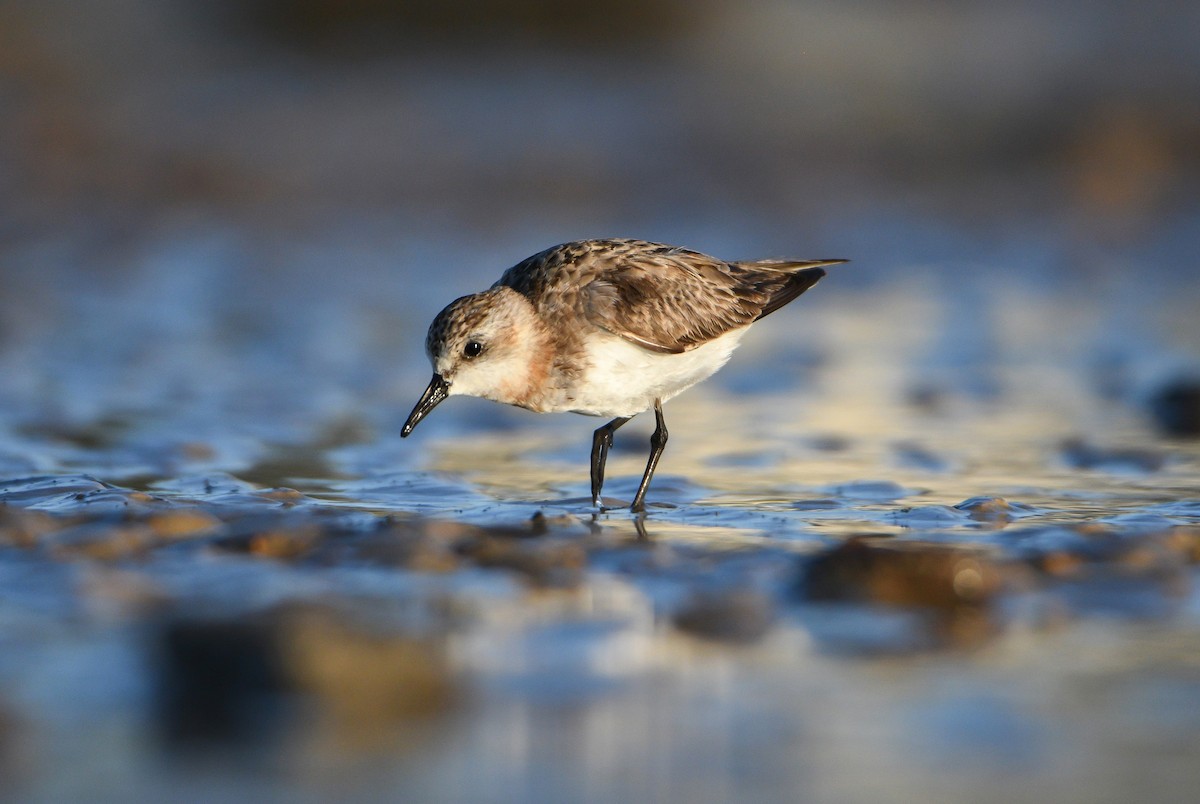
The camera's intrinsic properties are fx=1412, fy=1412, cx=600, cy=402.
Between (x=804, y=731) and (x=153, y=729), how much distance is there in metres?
1.64

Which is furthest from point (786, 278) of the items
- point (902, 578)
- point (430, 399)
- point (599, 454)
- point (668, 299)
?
point (902, 578)

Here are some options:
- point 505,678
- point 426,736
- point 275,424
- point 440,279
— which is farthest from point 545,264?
point 440,279

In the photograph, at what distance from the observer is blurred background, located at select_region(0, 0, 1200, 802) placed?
11.9 feet

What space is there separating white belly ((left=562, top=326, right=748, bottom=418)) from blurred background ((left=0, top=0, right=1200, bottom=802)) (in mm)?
448

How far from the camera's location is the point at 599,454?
6.70 metres

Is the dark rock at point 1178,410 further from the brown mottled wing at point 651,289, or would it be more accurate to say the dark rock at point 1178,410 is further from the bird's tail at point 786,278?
the brown mottled wing at point 651,289

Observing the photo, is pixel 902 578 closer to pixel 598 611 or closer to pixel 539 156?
pixel 598 611

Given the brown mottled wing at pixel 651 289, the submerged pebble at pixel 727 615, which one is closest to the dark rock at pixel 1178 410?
the brown mottled wing at pixel 651 289

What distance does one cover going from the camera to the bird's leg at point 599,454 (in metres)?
6.52

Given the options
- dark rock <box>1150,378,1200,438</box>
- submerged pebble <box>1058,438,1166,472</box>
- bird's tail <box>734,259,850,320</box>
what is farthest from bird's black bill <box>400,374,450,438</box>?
dark rock <box>1150,378,1200,438</box>

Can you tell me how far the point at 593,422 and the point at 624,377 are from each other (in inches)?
80.6

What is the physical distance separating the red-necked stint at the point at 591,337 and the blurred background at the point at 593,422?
1.55 ft

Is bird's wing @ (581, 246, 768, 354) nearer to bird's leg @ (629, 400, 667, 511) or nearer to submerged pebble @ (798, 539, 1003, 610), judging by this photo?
bird's leg @ (629, 400, 667, 511)

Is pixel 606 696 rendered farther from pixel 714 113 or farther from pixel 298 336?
pixel 714 113
